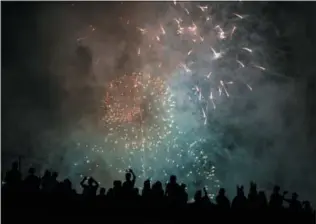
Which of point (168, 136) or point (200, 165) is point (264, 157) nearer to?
point (200, 165)

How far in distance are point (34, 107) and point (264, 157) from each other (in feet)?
10.9

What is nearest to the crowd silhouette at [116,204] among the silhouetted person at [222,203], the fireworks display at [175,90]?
the silhouetted person at [222,203]

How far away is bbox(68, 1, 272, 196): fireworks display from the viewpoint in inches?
275

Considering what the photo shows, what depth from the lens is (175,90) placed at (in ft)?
23.4

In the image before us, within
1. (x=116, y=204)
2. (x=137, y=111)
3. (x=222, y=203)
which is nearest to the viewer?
(x=116, y=204)

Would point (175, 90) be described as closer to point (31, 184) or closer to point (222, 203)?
point (222, 203)

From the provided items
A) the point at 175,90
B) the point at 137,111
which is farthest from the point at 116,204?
the point at 175,90

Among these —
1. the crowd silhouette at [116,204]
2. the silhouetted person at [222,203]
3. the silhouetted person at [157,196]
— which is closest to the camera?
the crowd silhouette at [116,204]

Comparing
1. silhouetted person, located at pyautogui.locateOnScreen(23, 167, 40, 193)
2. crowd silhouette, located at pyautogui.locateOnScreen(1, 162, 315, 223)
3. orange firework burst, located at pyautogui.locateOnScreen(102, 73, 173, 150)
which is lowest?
crowd silhouette, located at pyautogui.locateOnScreen(1, 162, 315, 223)

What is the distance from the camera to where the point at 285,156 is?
716 cm

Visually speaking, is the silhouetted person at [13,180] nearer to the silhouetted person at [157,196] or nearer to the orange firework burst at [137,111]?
the silhouetted person at [157,196]

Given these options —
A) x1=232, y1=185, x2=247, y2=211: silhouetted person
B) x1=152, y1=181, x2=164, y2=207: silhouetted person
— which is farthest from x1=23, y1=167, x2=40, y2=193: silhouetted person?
x1=232, y1=185, x2=247, y2=211: silhouetted person

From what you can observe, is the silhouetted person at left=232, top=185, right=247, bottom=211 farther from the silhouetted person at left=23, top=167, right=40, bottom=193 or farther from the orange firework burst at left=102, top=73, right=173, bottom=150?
the orange firework burst at left=102, top=73, right=173, bottom=150

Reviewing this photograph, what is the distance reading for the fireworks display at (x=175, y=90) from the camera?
6.99 m
